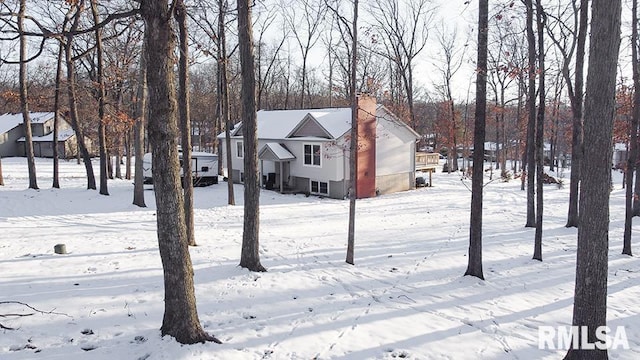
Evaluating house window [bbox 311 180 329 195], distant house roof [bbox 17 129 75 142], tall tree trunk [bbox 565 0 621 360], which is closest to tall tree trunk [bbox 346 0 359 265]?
tall tree trunk [bbox 565 0 621 360]

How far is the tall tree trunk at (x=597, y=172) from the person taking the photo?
4926 mm

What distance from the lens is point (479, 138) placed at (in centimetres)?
914

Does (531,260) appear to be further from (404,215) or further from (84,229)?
(84,229)

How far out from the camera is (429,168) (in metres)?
30.5

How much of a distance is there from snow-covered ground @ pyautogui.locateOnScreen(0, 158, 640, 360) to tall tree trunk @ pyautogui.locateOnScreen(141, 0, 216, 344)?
33 cm

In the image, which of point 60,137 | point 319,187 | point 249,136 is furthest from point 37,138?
point 249,136

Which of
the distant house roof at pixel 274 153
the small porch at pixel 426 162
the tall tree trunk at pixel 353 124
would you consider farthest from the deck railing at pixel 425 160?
the tall tree trunk at pixel 353 124

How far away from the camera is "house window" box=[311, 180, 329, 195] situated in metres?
24.8

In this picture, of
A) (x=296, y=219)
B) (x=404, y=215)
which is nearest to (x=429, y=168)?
(x=404, y=215)

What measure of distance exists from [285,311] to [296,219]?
33.2 ft

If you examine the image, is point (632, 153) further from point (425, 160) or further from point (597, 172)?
point (425, 160)

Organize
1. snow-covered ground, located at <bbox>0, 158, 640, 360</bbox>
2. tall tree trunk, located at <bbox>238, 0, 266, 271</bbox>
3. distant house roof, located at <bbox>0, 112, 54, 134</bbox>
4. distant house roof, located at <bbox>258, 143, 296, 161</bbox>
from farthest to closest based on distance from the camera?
distant house roof, located at <bbox>0, 112, 54, 134</bbox> < distant house roof, located at <bbox>258, 143, 296, 161</bbox> < tall tree trunk, located at <bbox>238, 0, 266, 271</bbox> < snow-covered ground, located at <bbox>0, 158, 640, 360</bbox>

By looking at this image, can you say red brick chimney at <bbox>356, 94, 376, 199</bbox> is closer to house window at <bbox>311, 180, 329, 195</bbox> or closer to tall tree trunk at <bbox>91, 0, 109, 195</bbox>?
house window at <bbox>311, 180, 329, 195</bbox>

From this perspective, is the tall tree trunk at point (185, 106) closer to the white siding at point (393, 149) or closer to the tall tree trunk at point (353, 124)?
the tall tree trunk at point (353, 124)
